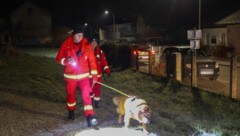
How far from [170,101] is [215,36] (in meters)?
24.0

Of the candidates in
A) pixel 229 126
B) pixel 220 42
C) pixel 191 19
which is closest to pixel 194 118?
pixel 229 126

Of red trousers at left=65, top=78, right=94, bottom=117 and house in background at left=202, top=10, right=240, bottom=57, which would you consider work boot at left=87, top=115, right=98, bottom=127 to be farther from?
house in background at left=202, top=10, right=240, bottom=57

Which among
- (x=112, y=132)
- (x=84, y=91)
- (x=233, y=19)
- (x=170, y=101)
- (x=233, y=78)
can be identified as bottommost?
(x=170, y=101)

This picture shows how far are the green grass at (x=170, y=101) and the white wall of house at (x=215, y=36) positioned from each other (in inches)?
697

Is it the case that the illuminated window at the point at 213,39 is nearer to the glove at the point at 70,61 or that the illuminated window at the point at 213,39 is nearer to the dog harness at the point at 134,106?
the glove at the point at 70,61

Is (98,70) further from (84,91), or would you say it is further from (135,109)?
(135,109)

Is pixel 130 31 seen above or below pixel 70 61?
above

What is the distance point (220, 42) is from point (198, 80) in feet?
64.3

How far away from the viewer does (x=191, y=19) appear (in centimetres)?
4528

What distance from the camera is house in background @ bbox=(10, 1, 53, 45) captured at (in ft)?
218

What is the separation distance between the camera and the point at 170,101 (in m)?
10.3

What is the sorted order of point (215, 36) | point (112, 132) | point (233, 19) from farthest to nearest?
point (215, 36) → point (233, 19) → point (112, 132)

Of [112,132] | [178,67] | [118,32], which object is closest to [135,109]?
[112,132]

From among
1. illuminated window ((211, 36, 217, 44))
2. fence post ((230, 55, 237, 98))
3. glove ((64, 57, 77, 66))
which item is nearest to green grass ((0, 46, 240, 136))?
fence post ((230, 55, 237, 98))
